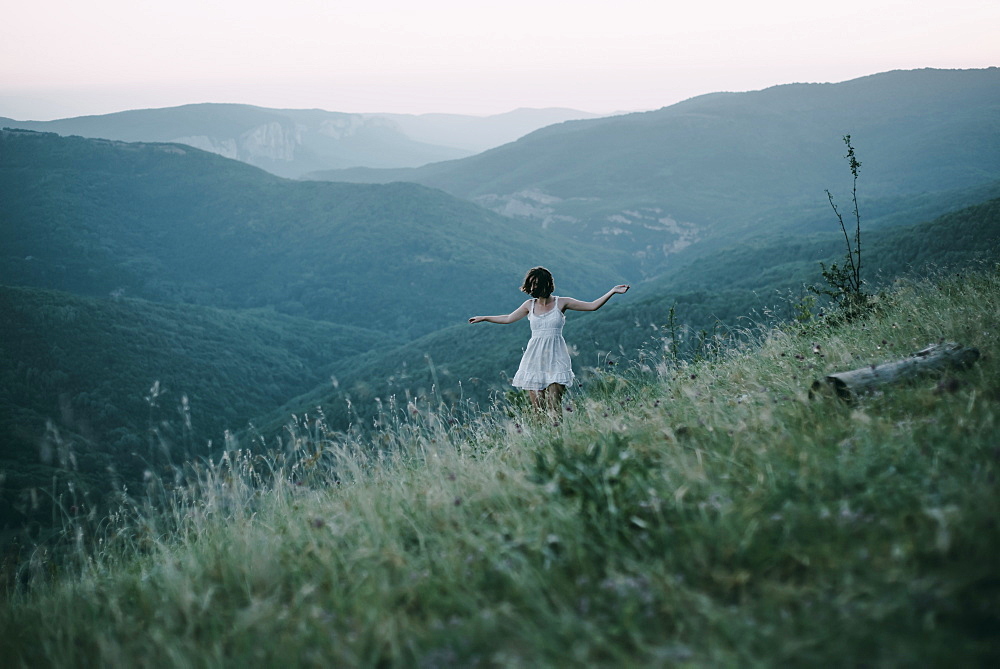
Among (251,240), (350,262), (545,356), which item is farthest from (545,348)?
(251,240)

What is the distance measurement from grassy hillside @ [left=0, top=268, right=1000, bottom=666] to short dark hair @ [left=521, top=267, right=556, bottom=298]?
2.66 metres

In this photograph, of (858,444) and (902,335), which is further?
(902,335)

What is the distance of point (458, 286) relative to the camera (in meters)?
120

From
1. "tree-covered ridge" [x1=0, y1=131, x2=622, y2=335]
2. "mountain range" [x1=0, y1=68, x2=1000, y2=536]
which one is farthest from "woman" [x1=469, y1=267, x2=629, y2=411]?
"tree-covered ridge" [x1=0, y1=131, x2=622, y2=335]

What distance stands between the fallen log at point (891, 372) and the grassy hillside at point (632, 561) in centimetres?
14

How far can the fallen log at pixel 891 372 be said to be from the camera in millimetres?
3814

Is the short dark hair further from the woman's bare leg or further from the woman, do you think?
the woman's bare leg

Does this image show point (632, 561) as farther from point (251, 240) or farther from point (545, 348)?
point (251, 240)

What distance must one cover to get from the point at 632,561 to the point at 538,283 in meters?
4.54

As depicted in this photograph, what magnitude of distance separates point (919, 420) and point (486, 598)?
2.27m

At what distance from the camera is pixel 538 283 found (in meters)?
6.71

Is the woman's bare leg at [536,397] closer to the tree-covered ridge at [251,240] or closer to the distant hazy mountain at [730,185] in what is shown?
the tree-covered ridge at [251,240]

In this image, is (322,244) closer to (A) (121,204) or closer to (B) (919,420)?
(A) (121,204)

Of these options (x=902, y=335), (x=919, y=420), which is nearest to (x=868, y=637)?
(x=919, y=420)
